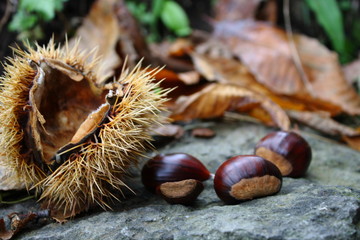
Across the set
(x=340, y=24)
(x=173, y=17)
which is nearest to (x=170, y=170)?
(x=173, y=17)

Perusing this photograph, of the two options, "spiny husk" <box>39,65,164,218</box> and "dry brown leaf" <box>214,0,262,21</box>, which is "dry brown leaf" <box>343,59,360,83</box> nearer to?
"dry brown leaf" <box>214,0,262,21</box>

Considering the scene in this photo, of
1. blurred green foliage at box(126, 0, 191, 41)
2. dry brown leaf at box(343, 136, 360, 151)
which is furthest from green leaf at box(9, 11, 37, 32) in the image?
dry brown leaf at box(343, 136, 360, 151)

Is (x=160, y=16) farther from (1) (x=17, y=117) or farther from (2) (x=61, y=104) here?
(1) (x=17, y=117)

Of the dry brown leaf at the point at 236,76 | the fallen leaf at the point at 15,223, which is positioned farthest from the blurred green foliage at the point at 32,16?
the fallen leaf at the point at 15,223

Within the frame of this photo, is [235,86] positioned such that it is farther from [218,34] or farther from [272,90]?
[218,34]

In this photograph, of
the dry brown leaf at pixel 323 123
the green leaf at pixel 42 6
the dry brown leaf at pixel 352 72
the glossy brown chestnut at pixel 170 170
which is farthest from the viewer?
the dry brown leaf at pixel 352 72

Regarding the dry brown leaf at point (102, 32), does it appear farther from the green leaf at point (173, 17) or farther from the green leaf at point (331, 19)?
the green leaf at point (331, 19)
